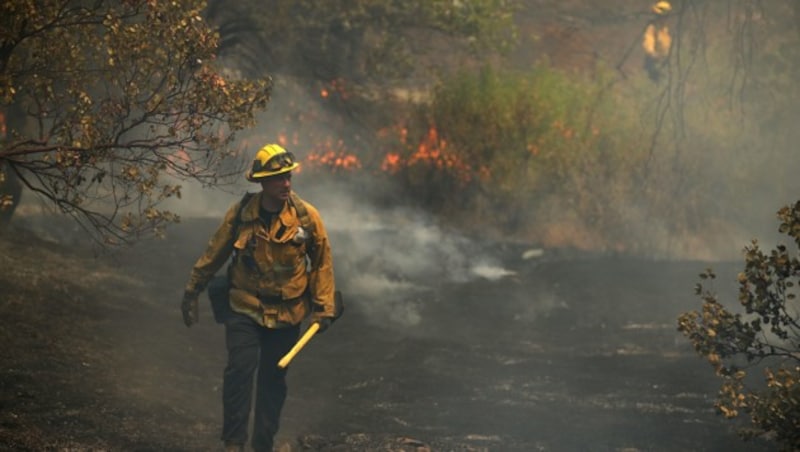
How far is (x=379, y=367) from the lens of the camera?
11.4 metres

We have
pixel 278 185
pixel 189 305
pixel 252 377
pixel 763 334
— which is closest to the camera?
pixel 763 334

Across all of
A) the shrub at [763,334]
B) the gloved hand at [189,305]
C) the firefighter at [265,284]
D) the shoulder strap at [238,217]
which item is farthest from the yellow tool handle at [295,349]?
the shrub at [763,334]

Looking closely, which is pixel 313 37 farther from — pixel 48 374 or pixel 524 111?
pixel 48 374

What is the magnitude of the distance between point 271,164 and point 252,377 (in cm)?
145

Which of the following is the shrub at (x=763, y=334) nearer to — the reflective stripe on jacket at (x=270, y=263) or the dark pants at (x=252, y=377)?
the reflective stripe on jacket at (x=270, y=263)

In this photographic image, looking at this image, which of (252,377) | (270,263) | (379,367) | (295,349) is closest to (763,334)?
(295,349)

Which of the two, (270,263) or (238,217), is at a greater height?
(238,217)

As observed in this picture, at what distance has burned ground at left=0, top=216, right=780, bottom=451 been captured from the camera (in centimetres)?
837

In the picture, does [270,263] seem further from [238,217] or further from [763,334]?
[763,334]

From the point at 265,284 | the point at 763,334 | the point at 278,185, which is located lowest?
the point at 763,334

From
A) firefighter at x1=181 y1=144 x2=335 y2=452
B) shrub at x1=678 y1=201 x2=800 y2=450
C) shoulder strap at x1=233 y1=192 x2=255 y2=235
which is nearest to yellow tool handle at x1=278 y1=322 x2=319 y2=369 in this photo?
firefighter at x1=181 y1=144 x2=335 y2=452

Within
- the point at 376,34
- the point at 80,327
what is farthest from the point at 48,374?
the point at 376,34

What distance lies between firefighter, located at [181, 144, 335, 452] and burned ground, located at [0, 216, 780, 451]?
758mm

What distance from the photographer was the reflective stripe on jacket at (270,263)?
725 centimetres
